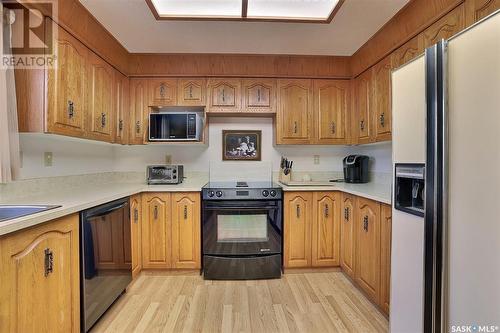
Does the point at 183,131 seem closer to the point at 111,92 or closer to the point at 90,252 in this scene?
the point at 111,92

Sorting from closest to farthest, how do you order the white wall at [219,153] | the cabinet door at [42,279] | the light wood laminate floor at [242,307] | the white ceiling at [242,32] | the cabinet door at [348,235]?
the cabinet door at [42,279]
the light wood laminate floor at [242,307]
the white ceiling at [242,32]
the cabinet door at [348,235]
the white wall at [219,153]

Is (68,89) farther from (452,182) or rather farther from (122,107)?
(452,182)

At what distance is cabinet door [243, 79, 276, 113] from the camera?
2.79 metres

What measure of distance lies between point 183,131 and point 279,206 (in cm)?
127

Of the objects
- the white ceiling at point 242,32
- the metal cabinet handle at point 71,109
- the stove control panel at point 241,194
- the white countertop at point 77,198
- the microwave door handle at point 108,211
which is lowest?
the microwave door handle at point 108,211

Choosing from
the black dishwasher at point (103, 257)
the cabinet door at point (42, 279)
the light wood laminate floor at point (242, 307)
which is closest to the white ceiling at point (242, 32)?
the black dishwasher at point (103, 257)

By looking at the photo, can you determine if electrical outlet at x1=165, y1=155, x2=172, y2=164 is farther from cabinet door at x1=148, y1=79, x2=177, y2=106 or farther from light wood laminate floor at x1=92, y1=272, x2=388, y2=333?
light wood laminate floor at x1=92, y1=272, x2=388, y2=333

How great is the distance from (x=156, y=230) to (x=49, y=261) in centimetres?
120

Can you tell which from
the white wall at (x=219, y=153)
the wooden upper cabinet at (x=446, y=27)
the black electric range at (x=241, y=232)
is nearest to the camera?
the wooden upper cabinet at (x=446, y=27)

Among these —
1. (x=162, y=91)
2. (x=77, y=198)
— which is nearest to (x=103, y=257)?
(x=77, y=198)

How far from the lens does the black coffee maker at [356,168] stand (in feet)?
9.29

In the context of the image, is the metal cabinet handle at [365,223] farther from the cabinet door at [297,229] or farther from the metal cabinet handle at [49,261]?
the metal cabinet handle at [49,261]

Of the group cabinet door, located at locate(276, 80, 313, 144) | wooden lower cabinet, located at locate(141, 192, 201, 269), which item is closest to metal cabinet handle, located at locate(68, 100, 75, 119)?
wooden lower cabinet, located at locate(141, 192, 201, 269)

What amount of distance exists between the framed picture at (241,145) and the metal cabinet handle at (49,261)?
6.66 feet
